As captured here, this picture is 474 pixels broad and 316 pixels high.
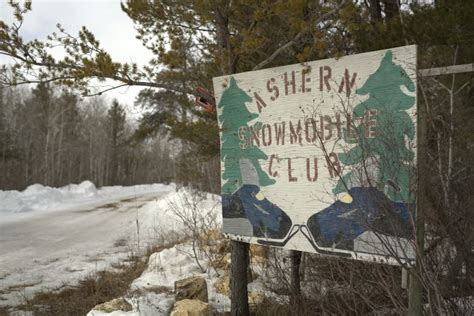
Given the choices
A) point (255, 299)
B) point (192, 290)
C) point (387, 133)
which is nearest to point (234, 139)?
point (387, 133)

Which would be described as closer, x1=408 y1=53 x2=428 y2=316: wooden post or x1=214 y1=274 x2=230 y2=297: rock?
x1=408 y1=53 x2=428 y2=316: wooden post

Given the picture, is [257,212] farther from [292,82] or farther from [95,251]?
[95,251]

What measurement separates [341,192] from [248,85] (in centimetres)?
128

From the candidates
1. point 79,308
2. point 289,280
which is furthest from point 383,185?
point 79,308

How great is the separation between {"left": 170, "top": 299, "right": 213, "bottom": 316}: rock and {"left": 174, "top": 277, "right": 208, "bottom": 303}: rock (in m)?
0.62

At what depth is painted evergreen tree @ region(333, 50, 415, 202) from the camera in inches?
95.5

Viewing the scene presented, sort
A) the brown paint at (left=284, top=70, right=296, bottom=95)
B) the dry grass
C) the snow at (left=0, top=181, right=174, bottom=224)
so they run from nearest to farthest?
the brown paint at (left=284, top=70, right=296, bottom=95)
the dry grass
the snow at (left=0, top=181, right=174, bottom=224)

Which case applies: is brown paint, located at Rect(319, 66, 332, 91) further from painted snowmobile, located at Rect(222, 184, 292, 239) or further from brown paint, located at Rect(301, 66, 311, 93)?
painted snowmobile, located at Rect(222, 184, 292, 239)

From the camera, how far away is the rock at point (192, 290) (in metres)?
4.60

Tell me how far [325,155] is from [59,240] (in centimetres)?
929

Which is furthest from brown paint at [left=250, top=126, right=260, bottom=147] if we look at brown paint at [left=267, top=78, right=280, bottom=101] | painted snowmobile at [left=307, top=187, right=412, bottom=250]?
painted snowmobile at [left=307, top=187, right=412, bottom=250]

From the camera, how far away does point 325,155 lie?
2729 millimetres

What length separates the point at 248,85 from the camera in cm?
350

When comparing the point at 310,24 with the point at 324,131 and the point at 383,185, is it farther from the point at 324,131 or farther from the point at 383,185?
the point at 383,185
